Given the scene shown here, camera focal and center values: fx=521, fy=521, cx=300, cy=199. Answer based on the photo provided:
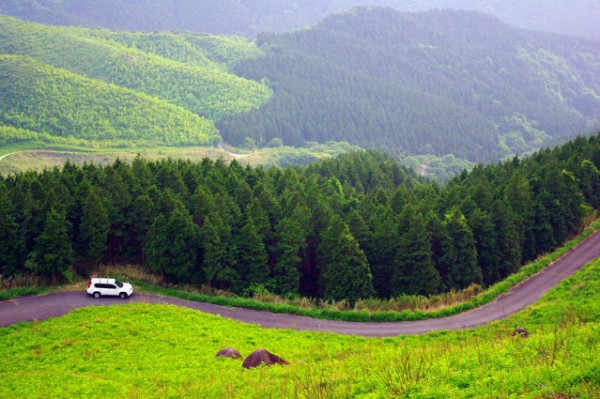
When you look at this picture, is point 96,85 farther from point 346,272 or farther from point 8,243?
point 346,272

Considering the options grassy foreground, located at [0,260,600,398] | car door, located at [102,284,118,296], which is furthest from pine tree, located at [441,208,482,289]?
car door, located at [102,284,118,296]

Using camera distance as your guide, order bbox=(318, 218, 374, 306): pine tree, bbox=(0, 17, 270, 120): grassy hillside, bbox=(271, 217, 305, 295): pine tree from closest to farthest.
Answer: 1. bbox=(318, 218, 374, 306): pine tree
2. bbox=(271, 217, 305, 295): pine tree
3. bbox=(0, 17, 270, 120): grassy hillside

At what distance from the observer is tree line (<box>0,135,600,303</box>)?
3778 cm

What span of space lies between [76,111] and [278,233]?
12015cm

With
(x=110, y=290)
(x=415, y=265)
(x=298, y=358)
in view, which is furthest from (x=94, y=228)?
(x=415, y=265)

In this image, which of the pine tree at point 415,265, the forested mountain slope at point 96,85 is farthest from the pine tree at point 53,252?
the forested mountain slope at point 96,85

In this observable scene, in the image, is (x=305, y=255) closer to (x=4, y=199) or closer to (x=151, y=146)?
(x=4, y=199)

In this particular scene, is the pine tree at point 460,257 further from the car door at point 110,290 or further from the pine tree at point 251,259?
the car door at point 110,290

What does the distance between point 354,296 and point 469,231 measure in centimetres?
1112

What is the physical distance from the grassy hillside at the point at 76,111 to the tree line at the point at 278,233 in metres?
93.5

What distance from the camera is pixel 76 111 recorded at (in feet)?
471

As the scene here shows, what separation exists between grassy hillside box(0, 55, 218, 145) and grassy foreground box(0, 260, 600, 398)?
108115mm

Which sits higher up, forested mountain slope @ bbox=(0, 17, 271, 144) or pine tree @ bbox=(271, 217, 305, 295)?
forested mountain slope @ bbox=(0, 17, 271, 144)

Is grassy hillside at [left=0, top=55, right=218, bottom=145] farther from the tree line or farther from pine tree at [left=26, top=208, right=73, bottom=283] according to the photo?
pine tree at [left=26, top=208, right=73, bottom=283]
